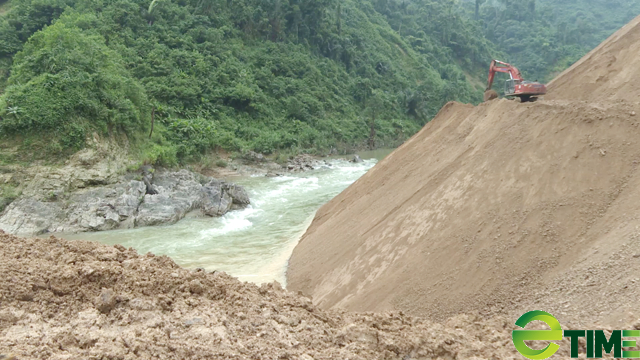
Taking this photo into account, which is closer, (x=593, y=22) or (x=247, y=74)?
(x=247, y=74)

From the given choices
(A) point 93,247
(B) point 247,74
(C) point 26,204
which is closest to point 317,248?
(A) point 93,247

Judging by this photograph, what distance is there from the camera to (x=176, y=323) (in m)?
3.70

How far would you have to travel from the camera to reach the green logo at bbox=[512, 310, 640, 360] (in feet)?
10.9

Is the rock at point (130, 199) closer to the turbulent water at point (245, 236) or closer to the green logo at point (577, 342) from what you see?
the turbulent water at point (245, 236)

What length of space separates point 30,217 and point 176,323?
11.5 meters

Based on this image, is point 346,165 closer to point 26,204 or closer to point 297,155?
point 297,155

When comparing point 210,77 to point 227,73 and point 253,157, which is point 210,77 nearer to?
point 227,73

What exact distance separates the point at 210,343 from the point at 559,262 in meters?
4.35

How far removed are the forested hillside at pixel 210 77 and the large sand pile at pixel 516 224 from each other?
12086 millimetres

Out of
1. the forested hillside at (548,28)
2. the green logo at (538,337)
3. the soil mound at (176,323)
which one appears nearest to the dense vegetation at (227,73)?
the forested hillside at (548,28)

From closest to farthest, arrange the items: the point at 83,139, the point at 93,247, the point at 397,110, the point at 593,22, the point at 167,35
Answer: the point at 93,247, the point at 83,139, the point at 167,35, the point at 397,110, the point at 593,22

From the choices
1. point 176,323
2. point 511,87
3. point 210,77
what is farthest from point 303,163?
point 176,323

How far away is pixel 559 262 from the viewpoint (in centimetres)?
528

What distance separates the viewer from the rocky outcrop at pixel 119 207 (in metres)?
12.6
